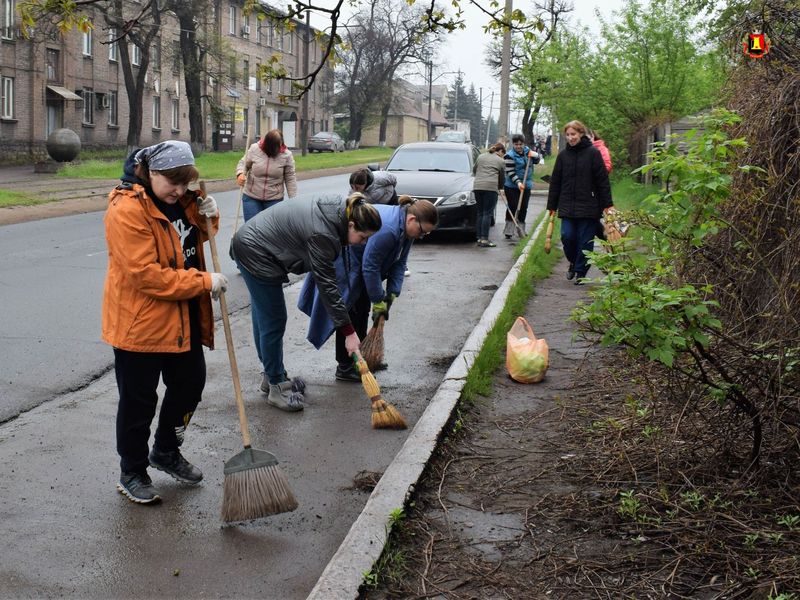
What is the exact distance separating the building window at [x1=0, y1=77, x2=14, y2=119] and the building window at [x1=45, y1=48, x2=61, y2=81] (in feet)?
10.5

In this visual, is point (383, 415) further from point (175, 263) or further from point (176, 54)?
point (176, 54)

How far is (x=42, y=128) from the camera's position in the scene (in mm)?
39344

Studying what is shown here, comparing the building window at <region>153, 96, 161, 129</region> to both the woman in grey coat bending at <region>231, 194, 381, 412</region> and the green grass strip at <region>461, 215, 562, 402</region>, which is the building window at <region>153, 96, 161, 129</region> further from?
the woman in grey coat bending at <region>231, 194, 381, 412</region>

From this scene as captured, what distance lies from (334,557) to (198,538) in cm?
75

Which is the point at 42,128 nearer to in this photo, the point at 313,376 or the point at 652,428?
the point at 313,376

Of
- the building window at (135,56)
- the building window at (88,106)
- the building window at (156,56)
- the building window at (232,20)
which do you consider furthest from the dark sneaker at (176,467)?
the building window at (232,20)

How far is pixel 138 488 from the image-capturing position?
4605 mm

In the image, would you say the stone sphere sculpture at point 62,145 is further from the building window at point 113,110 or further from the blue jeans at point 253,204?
the blue jeans at point 253,204

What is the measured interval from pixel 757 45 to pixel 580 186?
547cm

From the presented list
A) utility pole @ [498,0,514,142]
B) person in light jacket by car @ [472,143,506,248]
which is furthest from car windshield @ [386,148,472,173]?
utility pole @ [498,0,514,142]

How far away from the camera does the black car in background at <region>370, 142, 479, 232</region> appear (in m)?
15.7

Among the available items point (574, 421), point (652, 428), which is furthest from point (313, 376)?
point (652, 428)

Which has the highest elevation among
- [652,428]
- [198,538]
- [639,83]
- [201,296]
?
[639,83]

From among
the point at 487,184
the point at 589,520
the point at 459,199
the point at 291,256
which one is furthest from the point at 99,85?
the point at 589,520
